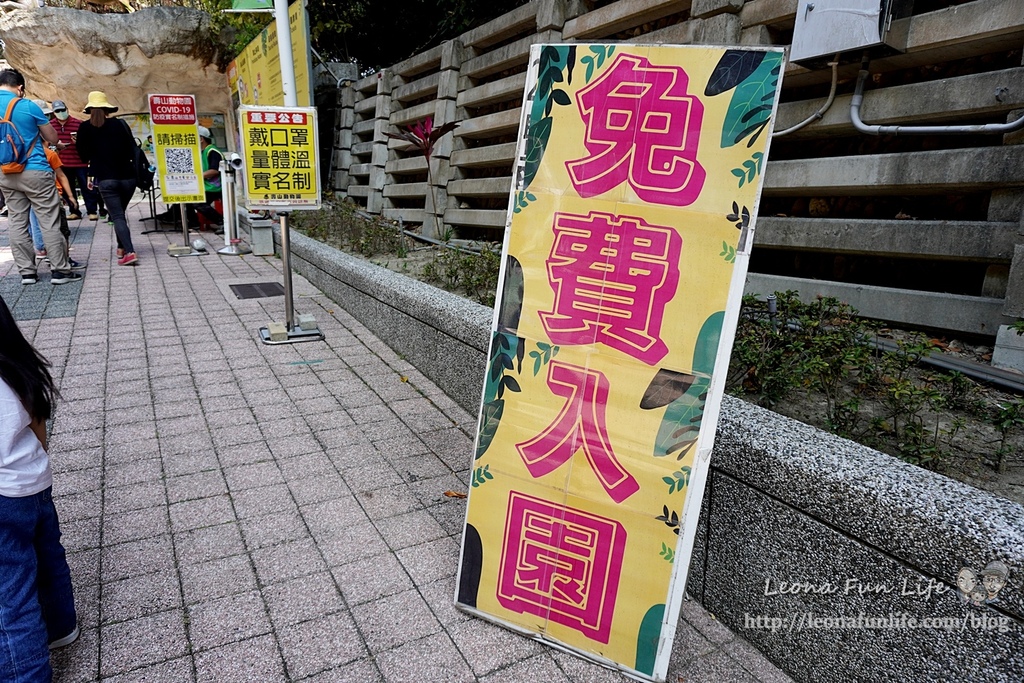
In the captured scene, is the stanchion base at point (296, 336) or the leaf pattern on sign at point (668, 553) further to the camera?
the stanchion base at point (296, 336)

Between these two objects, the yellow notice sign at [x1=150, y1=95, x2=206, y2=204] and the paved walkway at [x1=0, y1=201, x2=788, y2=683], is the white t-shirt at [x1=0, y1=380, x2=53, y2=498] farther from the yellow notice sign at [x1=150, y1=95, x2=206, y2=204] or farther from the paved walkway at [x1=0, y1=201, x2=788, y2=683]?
the yellow notice sign at [x1=150, y1=95, x2=206, y2=204]

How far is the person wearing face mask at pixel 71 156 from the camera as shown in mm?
12484

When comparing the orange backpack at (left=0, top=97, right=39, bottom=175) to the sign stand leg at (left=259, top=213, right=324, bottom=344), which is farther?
the orange backpack at (left=0, top=97, right=39, bottom=175)

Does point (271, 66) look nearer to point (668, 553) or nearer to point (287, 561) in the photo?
point (287, 561)

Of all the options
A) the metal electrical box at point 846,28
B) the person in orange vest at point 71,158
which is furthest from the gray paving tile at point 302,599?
the person in orange vest at point 71,158

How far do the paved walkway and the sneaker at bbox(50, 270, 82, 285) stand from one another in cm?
206

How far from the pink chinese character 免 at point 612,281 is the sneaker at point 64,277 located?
299 inches

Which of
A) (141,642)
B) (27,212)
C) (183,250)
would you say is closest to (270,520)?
(141,642)

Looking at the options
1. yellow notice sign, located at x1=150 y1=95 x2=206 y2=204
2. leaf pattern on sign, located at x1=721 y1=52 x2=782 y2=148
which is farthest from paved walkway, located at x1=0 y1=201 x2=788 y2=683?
yellow notice sign, located at x1=150 y1=95 x2=206 y2=204

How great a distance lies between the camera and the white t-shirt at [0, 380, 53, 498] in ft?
6.30

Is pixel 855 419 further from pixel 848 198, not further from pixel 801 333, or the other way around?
pixel 848 198

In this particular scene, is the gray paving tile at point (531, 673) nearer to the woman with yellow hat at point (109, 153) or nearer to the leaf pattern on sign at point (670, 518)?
the leaf pattern on sign at point (670, 518)

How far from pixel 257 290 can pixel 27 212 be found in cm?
258

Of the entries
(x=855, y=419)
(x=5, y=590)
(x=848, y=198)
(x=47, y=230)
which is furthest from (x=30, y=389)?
(x=47, y=230)
